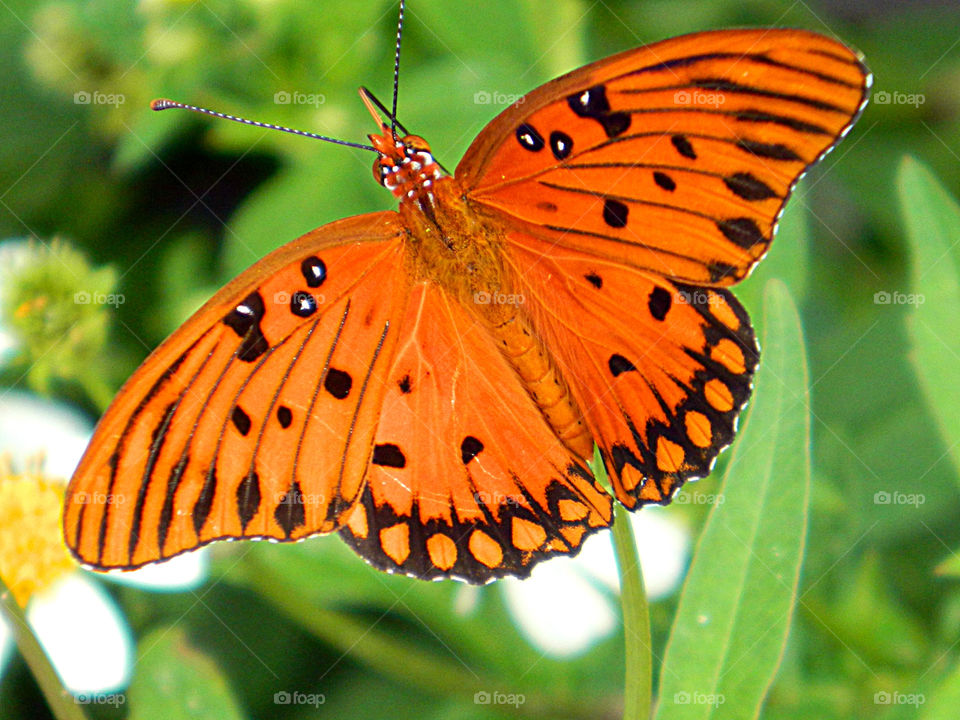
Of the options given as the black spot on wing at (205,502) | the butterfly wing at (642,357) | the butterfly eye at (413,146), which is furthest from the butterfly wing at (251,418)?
the butterfly wing at (642,357)

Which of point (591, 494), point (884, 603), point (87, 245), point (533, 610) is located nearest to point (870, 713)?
point (884, 603)

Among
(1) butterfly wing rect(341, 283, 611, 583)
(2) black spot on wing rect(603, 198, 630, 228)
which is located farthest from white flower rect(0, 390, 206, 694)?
(2) black spot on wing rect(603, 198, 630, 228)

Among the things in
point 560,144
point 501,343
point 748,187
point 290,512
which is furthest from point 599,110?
point 290,512

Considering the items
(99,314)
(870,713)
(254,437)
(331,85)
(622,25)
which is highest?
(622,25)

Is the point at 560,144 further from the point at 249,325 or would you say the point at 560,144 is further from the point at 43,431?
the point at 43,431

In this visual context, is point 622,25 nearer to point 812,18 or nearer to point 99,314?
point 812,18

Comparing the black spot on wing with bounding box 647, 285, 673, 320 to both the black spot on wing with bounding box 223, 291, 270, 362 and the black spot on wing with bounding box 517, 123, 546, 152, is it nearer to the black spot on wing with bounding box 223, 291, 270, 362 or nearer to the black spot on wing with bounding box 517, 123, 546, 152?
the black spot on wing with bounding box 517, 123, 546, 152
